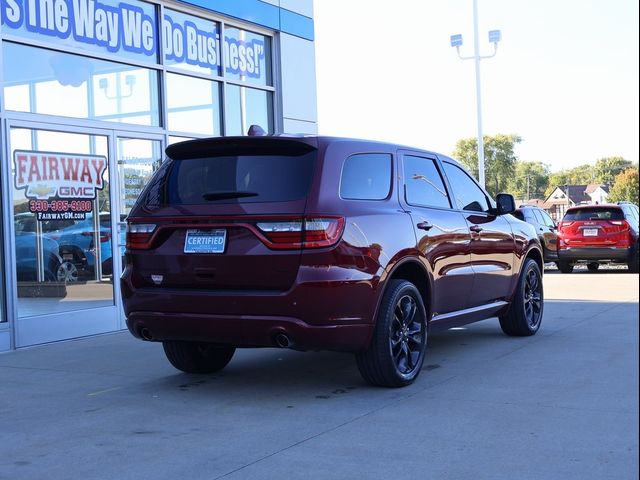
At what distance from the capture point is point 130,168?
32.2ft

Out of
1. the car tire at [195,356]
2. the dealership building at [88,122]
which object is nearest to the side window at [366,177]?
the car tire at [195,356]

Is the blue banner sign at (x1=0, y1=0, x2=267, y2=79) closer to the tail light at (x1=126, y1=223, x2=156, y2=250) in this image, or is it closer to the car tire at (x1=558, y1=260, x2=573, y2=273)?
the tail light at (x1=126, y1=223, x2=156, y2=250)

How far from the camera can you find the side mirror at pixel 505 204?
7336mm

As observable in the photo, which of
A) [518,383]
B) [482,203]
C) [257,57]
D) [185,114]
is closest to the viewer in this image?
[518,383]

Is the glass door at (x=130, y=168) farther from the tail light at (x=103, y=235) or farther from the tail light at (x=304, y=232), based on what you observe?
the tail light at (x=304, y=232)

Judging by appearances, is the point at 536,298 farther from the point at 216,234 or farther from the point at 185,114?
the point at 185,114

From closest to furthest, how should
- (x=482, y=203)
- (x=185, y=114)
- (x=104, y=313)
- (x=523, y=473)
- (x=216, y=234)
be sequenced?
(x=523, y=473), (x=216, y=234), (x=482, y=203), (x=104, y=313), (x=185, y=114)

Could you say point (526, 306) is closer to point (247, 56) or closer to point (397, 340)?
point (397, 340)

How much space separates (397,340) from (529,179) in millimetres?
76166

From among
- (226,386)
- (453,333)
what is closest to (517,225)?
(453,333)

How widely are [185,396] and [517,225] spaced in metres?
3.86

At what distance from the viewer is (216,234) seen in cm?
529

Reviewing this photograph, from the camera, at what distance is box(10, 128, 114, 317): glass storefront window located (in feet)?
27.4

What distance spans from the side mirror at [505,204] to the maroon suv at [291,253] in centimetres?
123
